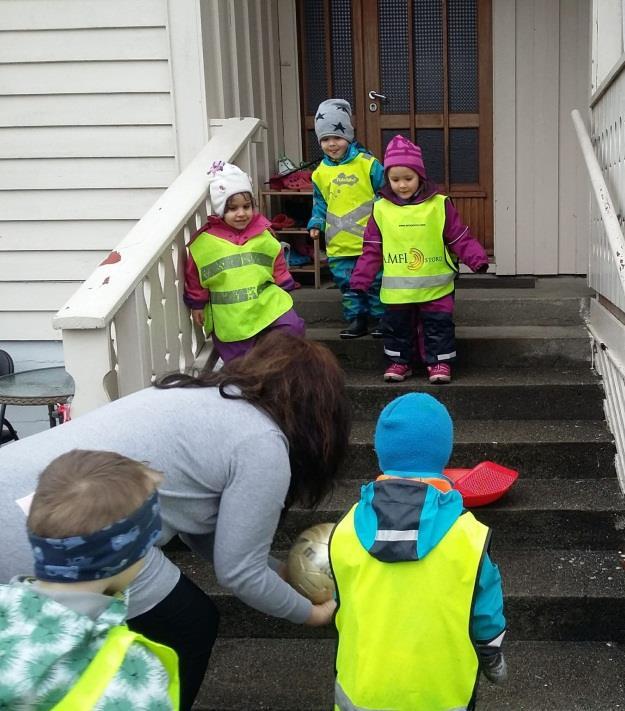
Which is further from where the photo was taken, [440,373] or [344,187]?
[344,187]

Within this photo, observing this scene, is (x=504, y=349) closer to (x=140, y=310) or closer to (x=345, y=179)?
(x=345, y=179)

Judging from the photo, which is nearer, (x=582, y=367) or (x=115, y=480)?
(x=115, y=480)

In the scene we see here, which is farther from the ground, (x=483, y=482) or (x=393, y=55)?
(x=393, y=55)

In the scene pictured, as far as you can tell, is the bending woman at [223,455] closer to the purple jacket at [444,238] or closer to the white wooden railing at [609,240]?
the white wooden railing at [609,240]

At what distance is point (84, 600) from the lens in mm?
1820

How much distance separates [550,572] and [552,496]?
44cm

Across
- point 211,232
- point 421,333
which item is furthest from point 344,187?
point 211,232

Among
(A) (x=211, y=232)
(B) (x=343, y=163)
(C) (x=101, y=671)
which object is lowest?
(C) (x=101, y=671)

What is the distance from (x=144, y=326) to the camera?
394 centimetres

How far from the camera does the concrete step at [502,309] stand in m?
5.45

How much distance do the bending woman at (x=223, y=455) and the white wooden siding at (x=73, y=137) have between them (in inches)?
139

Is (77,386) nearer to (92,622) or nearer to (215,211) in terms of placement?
(215,211)

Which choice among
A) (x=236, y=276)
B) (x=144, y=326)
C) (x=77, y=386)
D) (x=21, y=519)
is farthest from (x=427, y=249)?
(x=21, y=519)

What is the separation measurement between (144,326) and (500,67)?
3.59 m
